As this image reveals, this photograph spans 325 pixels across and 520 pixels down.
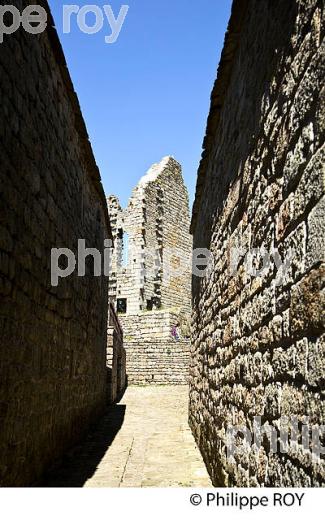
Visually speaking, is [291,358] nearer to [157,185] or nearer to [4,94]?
[4,94]

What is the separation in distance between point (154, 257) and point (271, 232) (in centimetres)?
2473

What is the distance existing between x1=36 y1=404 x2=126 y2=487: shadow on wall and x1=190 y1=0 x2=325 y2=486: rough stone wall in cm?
141

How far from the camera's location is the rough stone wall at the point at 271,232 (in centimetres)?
208

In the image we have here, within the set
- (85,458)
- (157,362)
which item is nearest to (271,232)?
(85,458)

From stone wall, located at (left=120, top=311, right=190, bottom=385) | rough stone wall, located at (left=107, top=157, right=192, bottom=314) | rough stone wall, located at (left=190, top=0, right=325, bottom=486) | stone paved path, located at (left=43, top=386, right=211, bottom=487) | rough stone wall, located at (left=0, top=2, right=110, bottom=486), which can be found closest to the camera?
rough stone wall, located at (left=190, top=0, right=325, bottom=486)

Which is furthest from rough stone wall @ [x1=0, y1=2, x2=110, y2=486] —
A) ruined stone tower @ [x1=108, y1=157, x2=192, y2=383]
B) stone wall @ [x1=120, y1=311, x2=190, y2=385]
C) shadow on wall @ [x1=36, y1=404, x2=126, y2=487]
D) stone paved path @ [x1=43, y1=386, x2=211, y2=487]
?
ruined stone tower @ [x1=108, y1=157, x2=192, y2=383]

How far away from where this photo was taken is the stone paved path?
16.6ft

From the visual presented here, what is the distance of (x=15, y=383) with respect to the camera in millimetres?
3689

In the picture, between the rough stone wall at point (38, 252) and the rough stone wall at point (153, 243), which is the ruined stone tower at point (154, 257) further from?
the rough stone wall at point (38, 252)

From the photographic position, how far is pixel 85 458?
20.3 feet

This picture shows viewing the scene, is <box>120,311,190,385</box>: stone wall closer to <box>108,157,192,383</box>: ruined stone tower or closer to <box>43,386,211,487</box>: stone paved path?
<box>108,157,192,383</box>: ruined stone tower

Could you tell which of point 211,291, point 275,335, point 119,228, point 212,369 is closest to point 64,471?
point 212,369

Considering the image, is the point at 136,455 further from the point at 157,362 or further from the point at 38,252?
the point at 157,362

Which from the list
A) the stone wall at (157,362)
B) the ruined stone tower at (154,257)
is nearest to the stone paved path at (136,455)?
the stone wall at (157,362)
